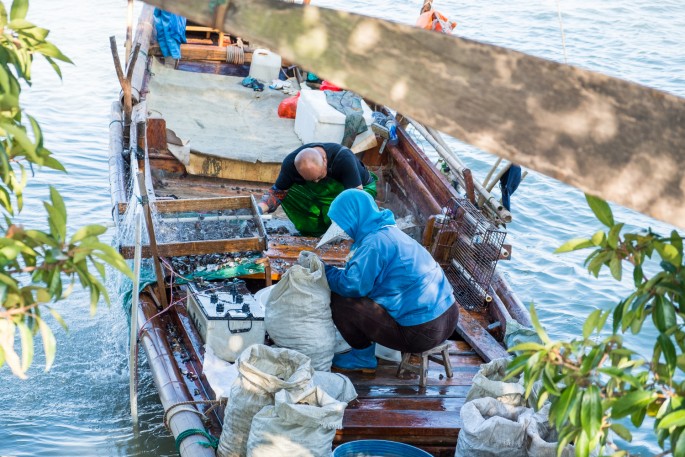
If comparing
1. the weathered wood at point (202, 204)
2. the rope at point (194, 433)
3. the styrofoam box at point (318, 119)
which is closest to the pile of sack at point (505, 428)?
the rope at point (194, 433)

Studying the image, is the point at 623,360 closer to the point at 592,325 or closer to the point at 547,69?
the point at 592,325

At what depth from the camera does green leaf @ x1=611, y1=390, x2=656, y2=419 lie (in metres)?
1.84

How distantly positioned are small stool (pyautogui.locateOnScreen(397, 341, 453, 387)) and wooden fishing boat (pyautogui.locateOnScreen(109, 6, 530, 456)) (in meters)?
0.06

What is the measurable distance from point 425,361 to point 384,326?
1.23ft

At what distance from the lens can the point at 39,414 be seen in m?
6.40

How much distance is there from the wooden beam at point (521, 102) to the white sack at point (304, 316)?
310 centimetres

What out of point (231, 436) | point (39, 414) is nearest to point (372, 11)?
point (39, 414)

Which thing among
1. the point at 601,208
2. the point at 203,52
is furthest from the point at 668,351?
the point at 203,52

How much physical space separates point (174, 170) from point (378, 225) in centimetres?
337

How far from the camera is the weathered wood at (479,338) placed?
542cm

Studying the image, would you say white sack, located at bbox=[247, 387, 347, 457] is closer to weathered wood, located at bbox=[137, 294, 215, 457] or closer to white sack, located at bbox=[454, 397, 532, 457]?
weathered wood, located at bbox=[137, 294, 215, 457]

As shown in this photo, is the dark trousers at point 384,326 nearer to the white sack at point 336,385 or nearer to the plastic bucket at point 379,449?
the white sack at point 336,385

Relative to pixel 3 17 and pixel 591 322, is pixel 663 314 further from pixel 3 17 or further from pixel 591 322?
pixel 3 17

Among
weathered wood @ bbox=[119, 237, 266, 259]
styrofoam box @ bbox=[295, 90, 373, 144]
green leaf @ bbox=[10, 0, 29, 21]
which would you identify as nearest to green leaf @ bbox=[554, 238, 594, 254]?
green leaf @ bbox=[10, 0, 29, 21]
